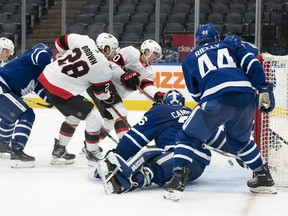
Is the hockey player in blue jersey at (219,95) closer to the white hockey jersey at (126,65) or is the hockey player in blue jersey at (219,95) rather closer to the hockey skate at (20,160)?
the hockey skate at (20,160)

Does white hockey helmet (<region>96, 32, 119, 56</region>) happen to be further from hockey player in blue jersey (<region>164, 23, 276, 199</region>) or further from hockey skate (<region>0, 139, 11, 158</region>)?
hockey player in blue jersey (<region>164, 23, 276, 199</region>)

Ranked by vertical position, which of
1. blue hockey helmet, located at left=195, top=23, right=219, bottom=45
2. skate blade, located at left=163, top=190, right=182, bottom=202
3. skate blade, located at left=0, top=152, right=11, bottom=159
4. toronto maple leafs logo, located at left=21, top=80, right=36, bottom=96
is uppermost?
blue hockey helmet, located at left=195, top=23, right=219, bottom=45

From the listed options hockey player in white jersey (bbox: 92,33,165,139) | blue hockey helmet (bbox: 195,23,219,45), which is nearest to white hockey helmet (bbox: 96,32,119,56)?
hockey player in white jersey (bbox: 92,33,165,139)

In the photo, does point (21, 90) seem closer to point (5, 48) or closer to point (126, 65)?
point (5, 48)

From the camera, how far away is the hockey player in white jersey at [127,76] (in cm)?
523

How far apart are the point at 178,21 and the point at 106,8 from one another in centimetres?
143

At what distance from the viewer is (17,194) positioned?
Answer: 12.3 feet

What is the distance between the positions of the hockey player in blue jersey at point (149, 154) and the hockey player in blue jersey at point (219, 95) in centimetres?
23

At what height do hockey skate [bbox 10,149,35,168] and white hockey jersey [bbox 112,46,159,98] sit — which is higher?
white hockey jersey [bbox 112,46,159,98]

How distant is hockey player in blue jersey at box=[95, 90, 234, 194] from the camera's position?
3748mm

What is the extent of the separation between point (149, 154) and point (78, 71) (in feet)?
3.39

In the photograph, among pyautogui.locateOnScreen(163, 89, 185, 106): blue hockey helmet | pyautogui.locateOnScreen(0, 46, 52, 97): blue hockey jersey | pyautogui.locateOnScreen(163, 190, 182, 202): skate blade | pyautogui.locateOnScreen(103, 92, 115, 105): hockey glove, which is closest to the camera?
pyautogui.locateOnScreen(163, 190, 182, 202): skate blade

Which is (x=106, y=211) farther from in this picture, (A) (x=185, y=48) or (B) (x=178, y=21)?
(B) (x=178, y=21)

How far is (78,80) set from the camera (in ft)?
15.4
